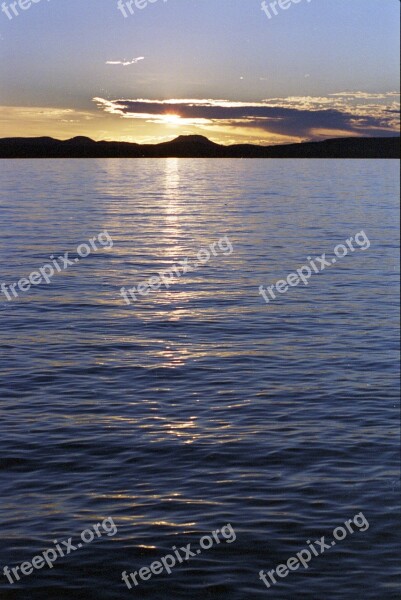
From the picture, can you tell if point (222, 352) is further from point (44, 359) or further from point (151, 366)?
point (44, 359)

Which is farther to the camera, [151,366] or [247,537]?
[151,366]

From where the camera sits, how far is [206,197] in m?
101

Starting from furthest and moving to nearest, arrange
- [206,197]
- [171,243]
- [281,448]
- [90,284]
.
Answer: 1. [206,197]
2. [171,243]
3. [90,284]
4. [281,448]

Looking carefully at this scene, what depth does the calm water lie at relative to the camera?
1191cm

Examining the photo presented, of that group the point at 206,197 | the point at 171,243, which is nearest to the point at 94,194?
the point at 206,197

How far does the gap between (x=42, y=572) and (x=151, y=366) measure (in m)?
10.5

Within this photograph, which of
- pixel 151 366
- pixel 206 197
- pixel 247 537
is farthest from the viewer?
pixel 206 197
